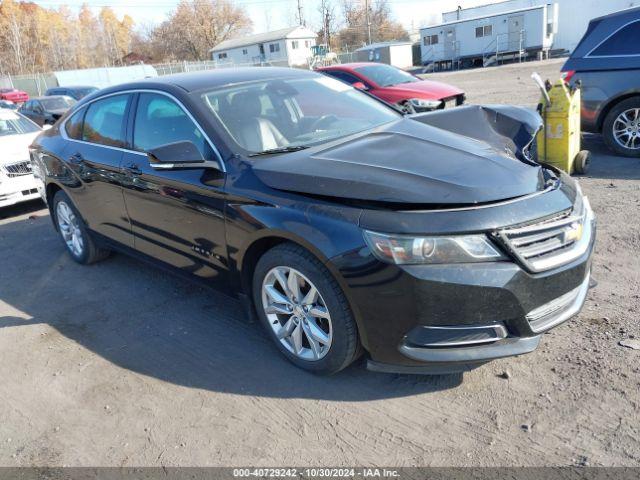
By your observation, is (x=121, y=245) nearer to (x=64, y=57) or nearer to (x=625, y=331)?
(x=625, y=331)

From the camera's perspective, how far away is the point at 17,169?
7855 millimetres

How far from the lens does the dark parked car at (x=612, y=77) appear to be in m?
7.32

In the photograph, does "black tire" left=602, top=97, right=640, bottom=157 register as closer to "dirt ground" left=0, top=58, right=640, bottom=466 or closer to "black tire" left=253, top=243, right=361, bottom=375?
"dirt ground" left=0, top=58, right=640, bottom=466

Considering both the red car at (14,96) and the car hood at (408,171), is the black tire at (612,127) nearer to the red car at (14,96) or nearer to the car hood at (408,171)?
the car hood at (408,171)

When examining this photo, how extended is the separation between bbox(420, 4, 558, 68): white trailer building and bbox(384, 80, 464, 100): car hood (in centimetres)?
3029

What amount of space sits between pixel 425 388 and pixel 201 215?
5.83 feet

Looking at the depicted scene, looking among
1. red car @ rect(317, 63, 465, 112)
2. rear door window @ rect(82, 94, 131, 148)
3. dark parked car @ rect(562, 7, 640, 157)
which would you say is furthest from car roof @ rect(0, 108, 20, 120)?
dark parked car @ rect(562, 7, 640, 157)

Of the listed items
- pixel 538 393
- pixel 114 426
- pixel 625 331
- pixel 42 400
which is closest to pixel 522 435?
pixel 538 393

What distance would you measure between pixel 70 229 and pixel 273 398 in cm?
352

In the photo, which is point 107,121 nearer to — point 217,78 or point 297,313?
point 217,78

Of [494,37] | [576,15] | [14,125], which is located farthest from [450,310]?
[576,15]

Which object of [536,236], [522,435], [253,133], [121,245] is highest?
[253,133]

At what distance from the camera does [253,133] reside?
360 cm

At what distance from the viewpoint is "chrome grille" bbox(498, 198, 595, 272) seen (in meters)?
2.63
